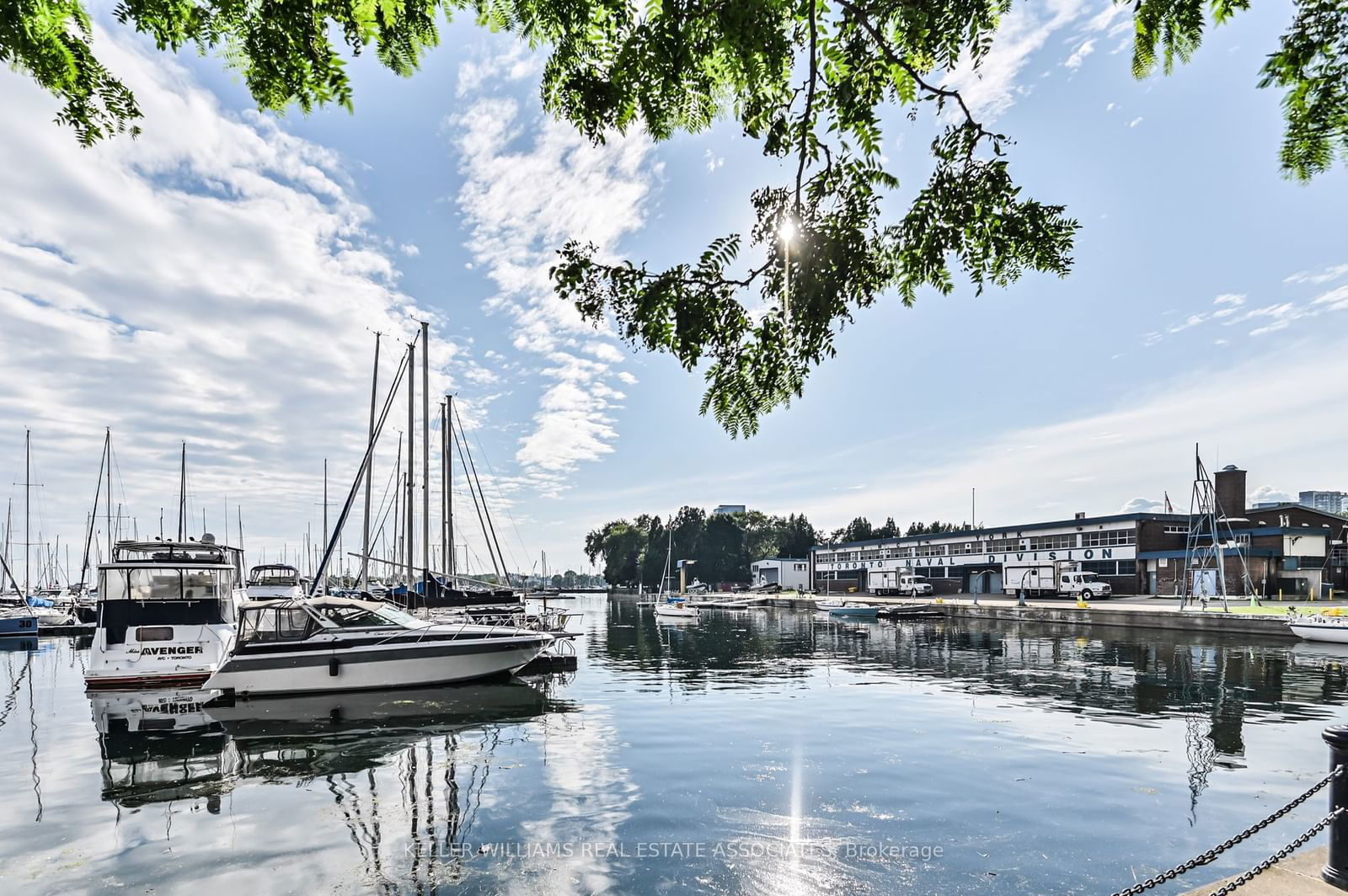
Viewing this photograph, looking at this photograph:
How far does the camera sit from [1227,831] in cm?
985

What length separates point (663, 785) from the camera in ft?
40.1

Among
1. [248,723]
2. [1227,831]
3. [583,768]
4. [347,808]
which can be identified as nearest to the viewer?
[1227,831]

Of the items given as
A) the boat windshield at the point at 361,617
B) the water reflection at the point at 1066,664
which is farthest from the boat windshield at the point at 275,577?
the boat windshield at the point at 361,617

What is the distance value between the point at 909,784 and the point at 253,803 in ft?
35.9

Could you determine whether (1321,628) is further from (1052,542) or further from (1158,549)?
(1052,542)

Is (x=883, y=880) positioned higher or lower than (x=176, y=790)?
higher

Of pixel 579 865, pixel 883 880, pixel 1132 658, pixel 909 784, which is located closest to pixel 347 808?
pixel 579 865

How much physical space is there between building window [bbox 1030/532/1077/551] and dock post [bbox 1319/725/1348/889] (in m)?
71.0

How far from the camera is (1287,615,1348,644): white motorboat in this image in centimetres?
3247

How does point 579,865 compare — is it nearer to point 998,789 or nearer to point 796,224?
point 998,789

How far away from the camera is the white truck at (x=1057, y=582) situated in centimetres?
6169

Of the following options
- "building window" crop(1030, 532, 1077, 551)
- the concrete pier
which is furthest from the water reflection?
"building window" crop(1030, 532, 1077, 551)

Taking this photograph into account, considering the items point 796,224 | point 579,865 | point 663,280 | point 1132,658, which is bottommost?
point 1132,658

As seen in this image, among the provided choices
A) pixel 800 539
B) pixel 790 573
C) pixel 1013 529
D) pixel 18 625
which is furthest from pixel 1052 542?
pixel 18 625
